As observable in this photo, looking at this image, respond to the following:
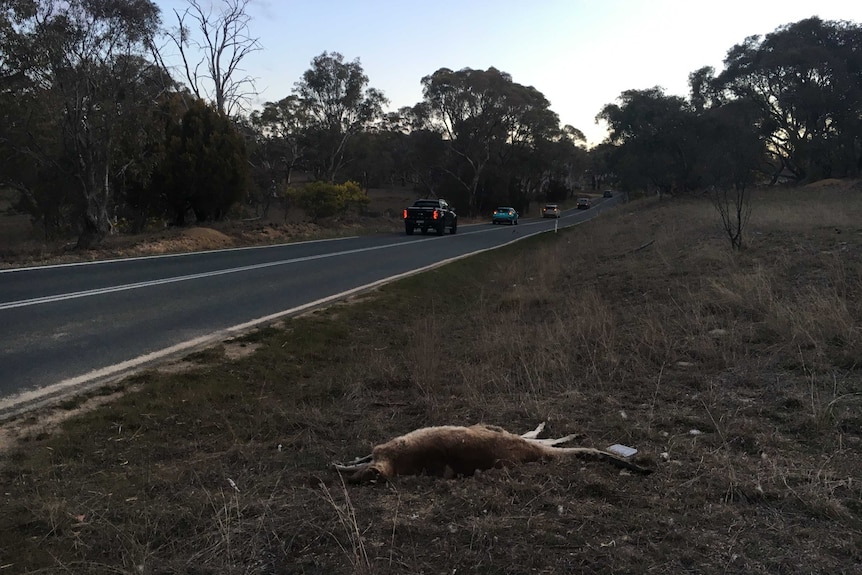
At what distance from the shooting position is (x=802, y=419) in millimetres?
4375

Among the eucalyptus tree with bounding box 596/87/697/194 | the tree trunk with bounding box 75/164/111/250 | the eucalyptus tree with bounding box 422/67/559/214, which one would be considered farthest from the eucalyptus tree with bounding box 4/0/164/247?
the eucalyptus tree with bounding box 596/87/697/194

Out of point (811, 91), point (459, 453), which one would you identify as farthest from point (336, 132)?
point (459, 453)

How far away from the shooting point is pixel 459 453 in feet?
12.6

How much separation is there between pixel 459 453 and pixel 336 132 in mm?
53727

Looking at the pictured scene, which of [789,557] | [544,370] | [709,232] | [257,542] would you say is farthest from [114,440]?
[709,232]

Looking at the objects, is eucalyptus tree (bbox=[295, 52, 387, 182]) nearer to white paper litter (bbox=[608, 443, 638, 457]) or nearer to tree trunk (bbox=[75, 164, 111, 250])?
tree trunk (bbox=[75, 164, 111, 250])

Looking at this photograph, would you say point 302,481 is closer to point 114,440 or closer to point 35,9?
point 114,440

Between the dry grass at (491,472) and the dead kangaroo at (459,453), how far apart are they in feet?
0.46

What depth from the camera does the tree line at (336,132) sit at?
20438 millimetres

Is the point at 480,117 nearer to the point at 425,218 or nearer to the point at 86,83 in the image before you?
the point at 425,218

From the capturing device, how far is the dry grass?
2.79 m

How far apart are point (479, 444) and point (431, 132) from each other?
2369 inches

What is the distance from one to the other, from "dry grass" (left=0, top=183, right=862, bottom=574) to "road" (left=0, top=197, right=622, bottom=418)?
0.77 meters

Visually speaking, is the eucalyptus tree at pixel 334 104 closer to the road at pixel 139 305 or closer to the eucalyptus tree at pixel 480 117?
the eucalyptus tree at pixel 480 117
